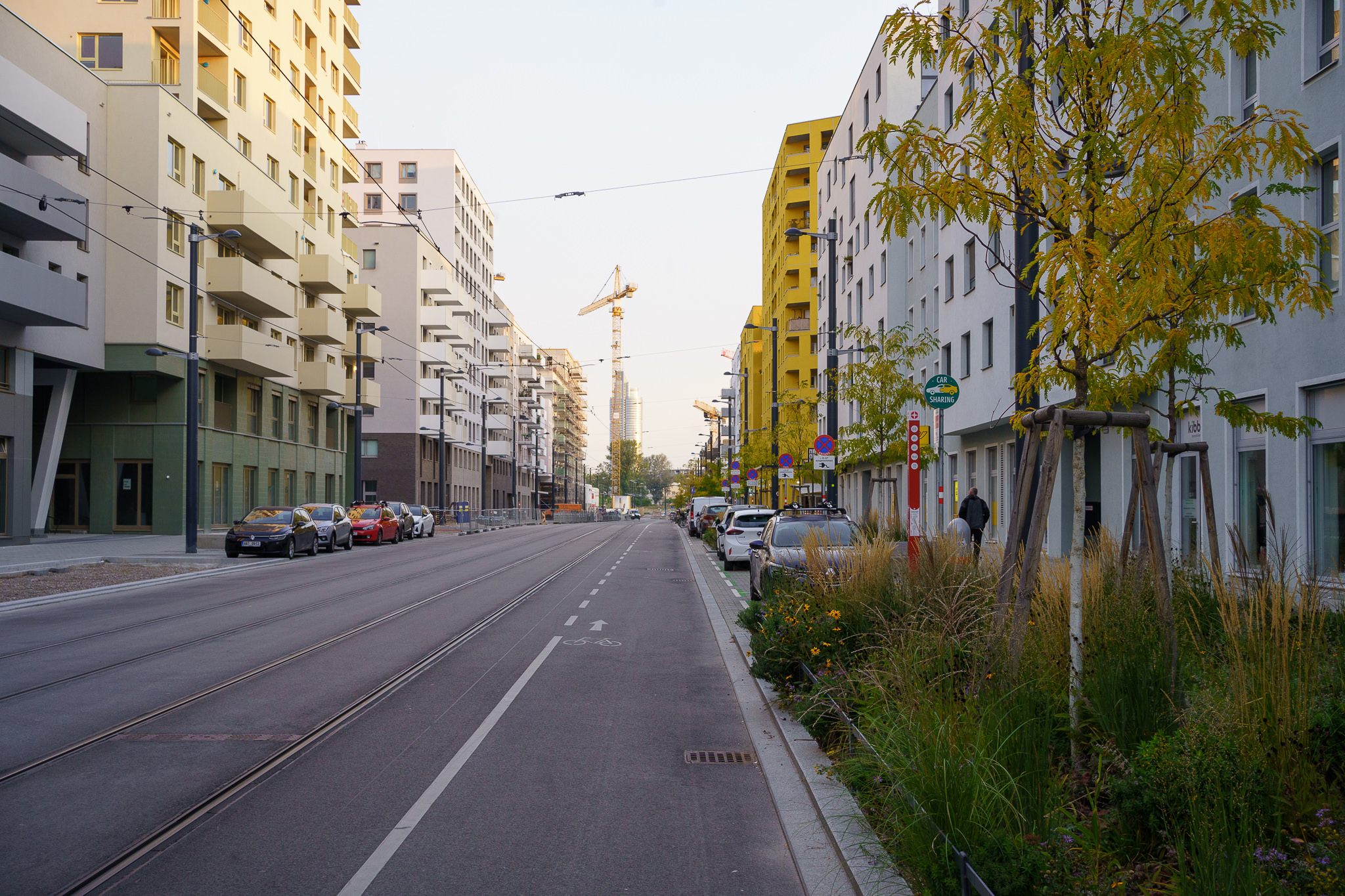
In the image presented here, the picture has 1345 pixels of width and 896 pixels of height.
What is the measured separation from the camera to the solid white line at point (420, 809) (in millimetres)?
4797

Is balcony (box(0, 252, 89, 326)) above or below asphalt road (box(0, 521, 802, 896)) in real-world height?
above

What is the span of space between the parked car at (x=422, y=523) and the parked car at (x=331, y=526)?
14.3 metres

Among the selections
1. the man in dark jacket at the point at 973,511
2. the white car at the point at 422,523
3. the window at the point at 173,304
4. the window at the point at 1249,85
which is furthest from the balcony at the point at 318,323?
the window at the point at 1249,85

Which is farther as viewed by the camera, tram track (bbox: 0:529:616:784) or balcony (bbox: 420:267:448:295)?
balcony (bbox: 420:267:448:295)

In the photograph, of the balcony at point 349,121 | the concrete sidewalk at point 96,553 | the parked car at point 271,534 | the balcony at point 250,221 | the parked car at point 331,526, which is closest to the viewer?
the concrete sidewalk at point 96,553

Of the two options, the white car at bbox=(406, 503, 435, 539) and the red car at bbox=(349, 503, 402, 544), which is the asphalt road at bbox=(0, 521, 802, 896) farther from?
the white car at bbox=(406, 503, 435, 539)

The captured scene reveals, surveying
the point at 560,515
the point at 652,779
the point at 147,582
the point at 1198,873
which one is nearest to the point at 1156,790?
the point at 1198,873

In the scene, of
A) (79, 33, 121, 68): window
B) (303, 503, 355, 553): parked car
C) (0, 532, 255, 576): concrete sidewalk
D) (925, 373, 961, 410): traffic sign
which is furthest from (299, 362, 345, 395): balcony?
(925, 373, 961, 410): traffic sign

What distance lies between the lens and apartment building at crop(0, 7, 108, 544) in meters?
30.3

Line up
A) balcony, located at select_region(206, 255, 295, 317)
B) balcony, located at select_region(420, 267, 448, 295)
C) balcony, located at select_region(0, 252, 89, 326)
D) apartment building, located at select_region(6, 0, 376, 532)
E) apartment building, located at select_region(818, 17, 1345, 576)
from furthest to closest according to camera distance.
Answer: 1. balcony, located at select_region(420, 267, 448, 295)
2. balcony, located at select_region(206, 255, 295, 317)
3. apartment building, located at select_region(6, 0, 376, 532)
4. balcony, located at select_region(0, 252, 89, 326)
5. apartment building, located at select_region(818, 17, 1345, 576)

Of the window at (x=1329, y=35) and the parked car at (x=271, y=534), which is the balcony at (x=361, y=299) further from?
the window at (x=1329, y=35)

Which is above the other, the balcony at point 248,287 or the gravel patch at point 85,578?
the balcony at point 248,287

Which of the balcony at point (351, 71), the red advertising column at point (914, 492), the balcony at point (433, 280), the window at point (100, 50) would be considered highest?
the balcony at point (351, 71)

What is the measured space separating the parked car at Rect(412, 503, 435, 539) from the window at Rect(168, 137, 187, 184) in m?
19.5
